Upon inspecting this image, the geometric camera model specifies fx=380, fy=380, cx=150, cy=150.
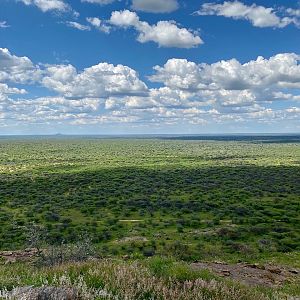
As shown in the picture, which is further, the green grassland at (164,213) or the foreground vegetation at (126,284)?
the green grassland at (164,213)

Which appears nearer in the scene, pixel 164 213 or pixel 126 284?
pixel 126 284

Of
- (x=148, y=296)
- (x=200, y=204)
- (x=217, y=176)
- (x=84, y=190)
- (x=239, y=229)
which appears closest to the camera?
(x=148, y=296)

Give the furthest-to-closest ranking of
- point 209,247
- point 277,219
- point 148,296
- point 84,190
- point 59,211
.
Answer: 1. point 84,190
2. point 59,211
3. point 277,219
4. point 209,247
5. point 148,296

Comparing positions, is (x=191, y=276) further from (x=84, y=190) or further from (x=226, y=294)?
(x=84, y=190)

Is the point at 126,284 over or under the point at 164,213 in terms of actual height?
over

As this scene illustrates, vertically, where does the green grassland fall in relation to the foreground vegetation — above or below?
below

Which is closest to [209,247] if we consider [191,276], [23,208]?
[191,276]

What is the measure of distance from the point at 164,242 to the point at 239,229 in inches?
273

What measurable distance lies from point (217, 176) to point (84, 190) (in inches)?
987

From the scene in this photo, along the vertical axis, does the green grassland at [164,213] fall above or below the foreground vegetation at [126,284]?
below

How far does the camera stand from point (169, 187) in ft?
177

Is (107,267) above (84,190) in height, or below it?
above

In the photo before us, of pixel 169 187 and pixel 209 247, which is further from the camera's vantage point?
pixel 169 187

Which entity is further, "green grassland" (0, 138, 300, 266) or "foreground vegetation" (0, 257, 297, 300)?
"green grassland" (0, 138, 300, 266)
